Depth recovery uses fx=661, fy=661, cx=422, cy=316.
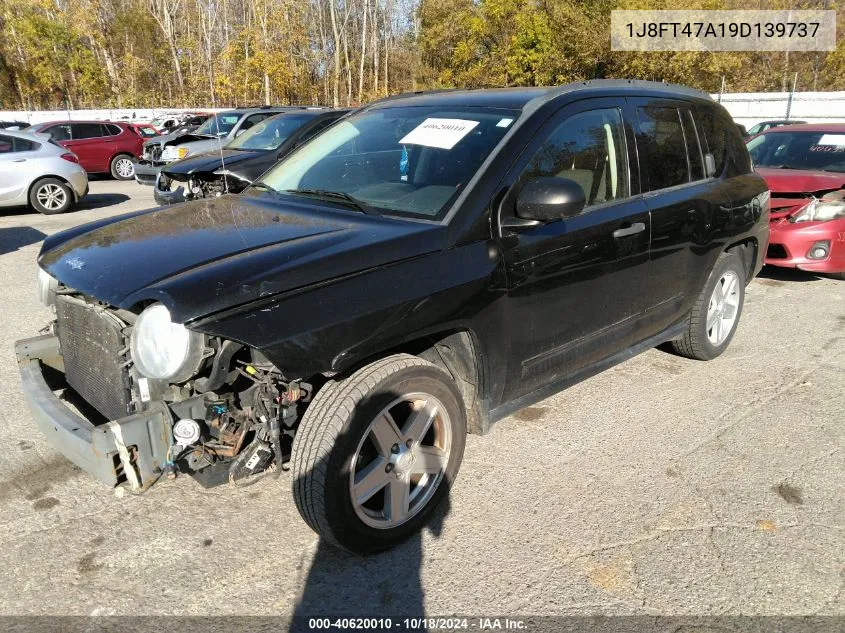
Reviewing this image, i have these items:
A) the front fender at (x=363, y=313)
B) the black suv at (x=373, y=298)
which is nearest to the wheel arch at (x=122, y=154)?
the black suv at (x=373, y=298)

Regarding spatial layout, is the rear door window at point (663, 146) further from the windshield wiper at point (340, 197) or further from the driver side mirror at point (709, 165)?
the windshield wiper at point (340, 197)

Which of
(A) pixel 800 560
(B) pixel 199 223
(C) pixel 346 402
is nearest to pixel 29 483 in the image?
(B) pixel 199 223

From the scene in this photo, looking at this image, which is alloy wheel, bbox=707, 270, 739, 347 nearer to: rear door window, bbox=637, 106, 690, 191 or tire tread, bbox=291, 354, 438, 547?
rear door window, bbox=637, 106, 690, 191

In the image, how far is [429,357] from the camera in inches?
119

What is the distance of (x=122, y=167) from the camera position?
710 inches

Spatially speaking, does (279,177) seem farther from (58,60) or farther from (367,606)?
(58,60)

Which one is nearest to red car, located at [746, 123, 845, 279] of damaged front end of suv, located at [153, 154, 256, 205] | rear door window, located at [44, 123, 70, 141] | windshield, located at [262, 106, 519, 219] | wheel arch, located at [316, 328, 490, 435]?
windshield, located at [262, 106, 519, 219]

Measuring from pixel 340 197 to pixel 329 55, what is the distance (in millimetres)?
48790

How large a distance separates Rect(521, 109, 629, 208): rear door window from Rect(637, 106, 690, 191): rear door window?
242mm

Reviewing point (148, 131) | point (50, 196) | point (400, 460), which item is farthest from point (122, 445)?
point (148, 131)

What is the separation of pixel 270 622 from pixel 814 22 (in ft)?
116

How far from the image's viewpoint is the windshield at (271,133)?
10.8 metres

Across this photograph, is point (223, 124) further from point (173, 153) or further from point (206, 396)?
point (206, 396)

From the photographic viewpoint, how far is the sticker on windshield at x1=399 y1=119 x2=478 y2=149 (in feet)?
10.6
